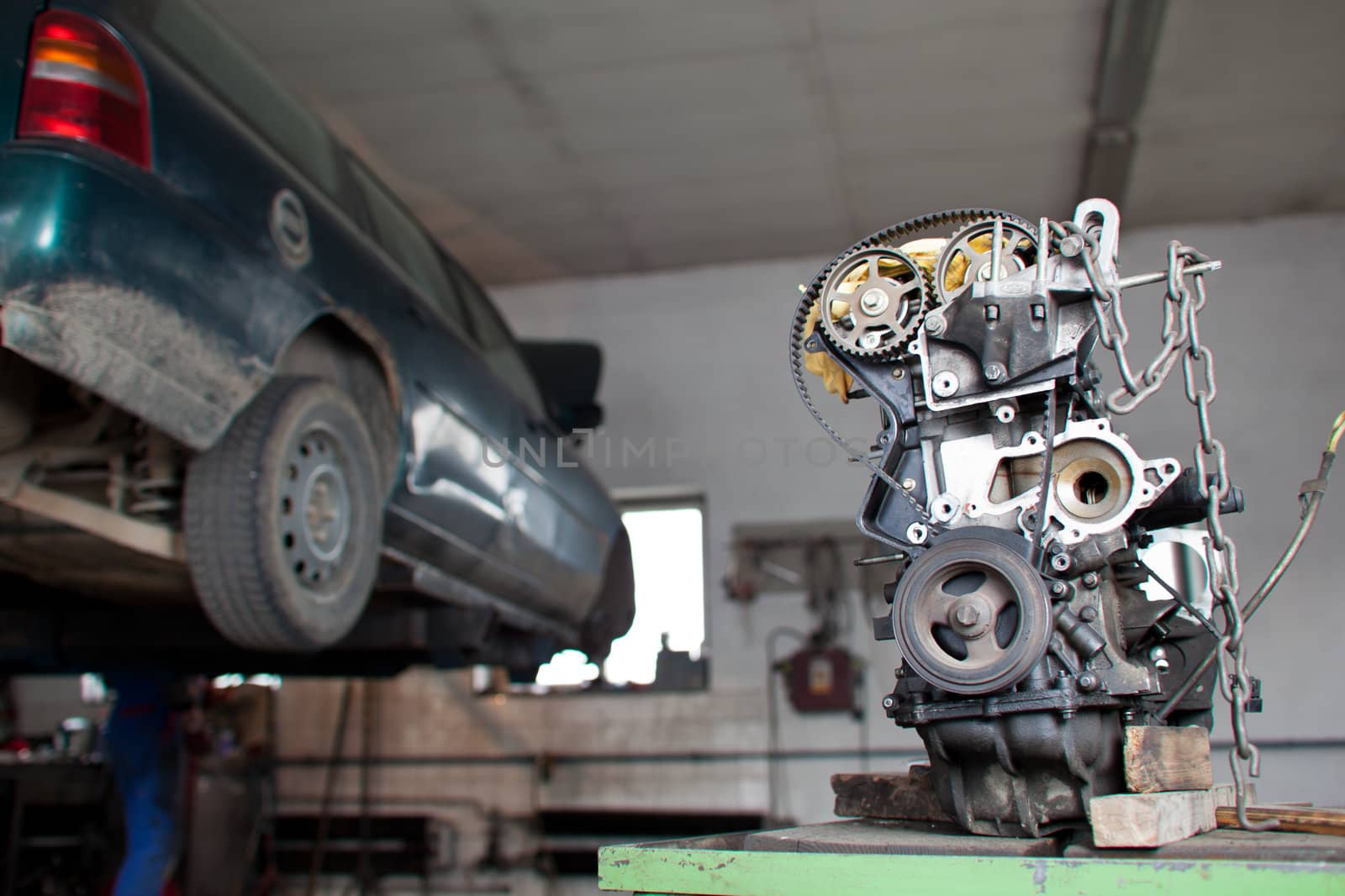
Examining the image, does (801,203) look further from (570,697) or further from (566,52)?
(570,697)

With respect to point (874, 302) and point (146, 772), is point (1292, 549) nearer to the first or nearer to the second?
point (874, 302)

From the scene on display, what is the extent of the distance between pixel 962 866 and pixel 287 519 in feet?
4.81

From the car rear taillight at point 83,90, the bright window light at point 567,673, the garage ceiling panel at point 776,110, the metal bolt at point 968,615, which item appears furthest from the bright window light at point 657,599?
the metal bolt at point 968,615

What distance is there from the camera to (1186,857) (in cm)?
102

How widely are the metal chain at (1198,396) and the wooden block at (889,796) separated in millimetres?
380

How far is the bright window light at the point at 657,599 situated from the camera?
6.02 meters

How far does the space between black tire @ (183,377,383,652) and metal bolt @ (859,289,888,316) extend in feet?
3.87

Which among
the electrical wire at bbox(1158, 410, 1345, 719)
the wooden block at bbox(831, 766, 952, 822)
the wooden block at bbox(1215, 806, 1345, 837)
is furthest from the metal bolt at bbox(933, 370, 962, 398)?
the wooden block at bbox(1215, 806, 1345, 837)

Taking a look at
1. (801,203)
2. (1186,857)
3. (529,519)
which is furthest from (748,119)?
(1186,857)

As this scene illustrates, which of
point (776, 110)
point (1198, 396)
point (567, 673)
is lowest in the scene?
point (567, 673)

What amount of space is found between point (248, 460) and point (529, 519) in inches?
59.7

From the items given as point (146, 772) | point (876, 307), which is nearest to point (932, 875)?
point (876, 307)

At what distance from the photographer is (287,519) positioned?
2027 mm

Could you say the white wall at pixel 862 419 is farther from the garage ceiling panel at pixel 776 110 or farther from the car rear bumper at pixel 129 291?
the car rear bumper at pixel 129 291
